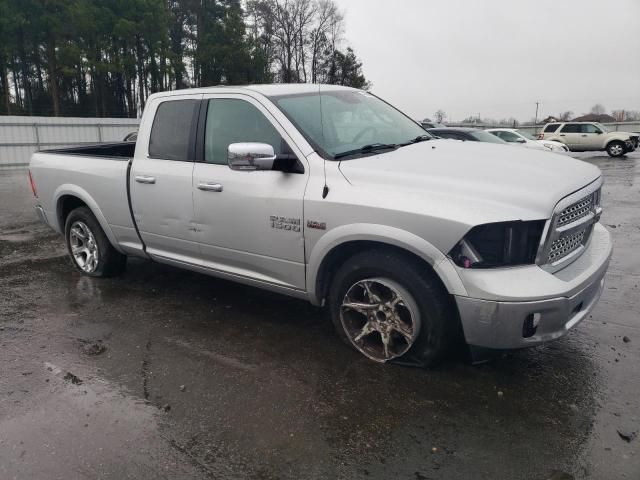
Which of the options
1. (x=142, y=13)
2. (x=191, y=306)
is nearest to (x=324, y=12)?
(x=142, y=13)

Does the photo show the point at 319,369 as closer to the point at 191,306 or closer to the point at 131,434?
the point at 131,434

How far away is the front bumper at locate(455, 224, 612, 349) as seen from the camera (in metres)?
2.87

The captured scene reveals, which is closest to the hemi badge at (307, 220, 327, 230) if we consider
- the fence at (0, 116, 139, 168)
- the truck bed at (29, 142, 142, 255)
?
the truck bed at (29, 142, 142, 255)

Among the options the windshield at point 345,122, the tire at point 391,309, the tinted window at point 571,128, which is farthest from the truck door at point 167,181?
the tinted window at point 571,128

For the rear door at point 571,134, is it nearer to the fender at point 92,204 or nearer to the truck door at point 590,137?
the truck door at point 590,137

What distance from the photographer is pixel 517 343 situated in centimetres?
298

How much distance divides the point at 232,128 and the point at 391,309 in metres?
1.97

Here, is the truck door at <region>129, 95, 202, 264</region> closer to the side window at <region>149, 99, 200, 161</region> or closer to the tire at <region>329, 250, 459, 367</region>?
the side window at <region>149, 99, 200, 161</region>

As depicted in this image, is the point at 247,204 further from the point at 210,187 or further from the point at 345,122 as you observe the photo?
the point at 345,122

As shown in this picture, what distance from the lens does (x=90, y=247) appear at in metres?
5.64

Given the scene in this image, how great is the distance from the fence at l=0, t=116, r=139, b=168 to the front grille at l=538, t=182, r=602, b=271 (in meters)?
21.6

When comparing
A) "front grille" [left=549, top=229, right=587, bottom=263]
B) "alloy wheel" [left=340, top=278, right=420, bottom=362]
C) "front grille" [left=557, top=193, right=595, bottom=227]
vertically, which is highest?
"front grille" [left=557, top=193, right=595, bottom=227]

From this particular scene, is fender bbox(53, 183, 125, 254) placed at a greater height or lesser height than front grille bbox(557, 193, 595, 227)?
lesser

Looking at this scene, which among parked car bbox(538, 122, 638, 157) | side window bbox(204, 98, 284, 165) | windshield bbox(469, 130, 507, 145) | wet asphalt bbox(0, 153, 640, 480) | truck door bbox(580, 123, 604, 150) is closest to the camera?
wet asphalt bbox(0, 153, 640, 480)
